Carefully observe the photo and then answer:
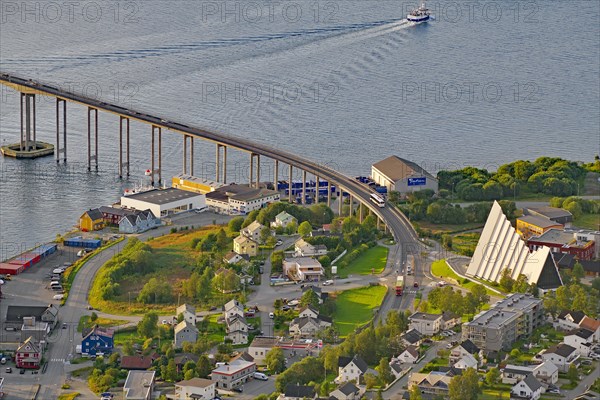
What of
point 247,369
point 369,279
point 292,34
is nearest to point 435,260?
point 369,279

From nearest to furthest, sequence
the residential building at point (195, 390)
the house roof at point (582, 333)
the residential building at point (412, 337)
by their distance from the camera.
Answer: the residential building at point (195, 390), the residential building at point (412, 337), the house roof at point (582, 333)

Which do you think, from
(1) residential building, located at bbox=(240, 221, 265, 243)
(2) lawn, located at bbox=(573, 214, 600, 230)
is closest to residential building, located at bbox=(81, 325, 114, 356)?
(1) residential building, located at bbox=(240, 221, 265, 243)

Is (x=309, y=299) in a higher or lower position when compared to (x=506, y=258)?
lower

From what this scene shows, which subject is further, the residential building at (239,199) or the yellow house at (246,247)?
the residential building at (239,199)

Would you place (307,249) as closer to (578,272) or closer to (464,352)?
(578,272)

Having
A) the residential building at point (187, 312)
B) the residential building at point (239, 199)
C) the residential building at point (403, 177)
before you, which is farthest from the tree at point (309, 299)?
the residential building at point (403, 177)

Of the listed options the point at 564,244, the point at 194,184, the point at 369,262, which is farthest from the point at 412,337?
the point at 194,184

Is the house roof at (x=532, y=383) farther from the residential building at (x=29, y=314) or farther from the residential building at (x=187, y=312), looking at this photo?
the residential building at (x=29, y=314)
